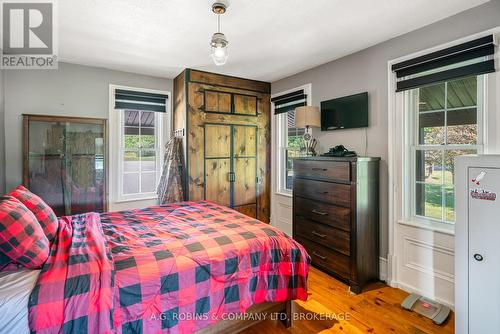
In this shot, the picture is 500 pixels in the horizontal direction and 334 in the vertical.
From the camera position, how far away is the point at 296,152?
13.6 ft

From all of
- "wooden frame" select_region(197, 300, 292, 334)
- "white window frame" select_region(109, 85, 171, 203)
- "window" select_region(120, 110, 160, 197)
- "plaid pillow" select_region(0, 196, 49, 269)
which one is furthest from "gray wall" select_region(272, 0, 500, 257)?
"plaid pillow" select_region(0, 196, 49, 269)

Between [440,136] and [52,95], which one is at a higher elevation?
[52,95]

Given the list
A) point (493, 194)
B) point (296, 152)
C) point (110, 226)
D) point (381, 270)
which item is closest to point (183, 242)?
point (110, 226)

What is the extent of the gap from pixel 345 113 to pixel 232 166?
187 centimetres

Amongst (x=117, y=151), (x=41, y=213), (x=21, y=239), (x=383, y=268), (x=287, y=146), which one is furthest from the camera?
(x=287, y=146)

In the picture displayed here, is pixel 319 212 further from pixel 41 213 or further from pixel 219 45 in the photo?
pixel 41 213

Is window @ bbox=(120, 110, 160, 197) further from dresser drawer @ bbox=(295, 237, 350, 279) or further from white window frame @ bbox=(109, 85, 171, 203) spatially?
dresser drawer @ bbox=(295, 237, 350, 279)

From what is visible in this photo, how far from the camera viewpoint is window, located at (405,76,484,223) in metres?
2.25

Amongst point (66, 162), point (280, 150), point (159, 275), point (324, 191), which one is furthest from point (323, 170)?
point (66, 162)

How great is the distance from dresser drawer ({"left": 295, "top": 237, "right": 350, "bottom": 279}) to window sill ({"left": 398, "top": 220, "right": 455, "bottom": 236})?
70 cm

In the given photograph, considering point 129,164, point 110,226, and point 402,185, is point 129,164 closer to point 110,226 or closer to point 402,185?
point 110,226

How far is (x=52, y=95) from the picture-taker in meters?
3.32

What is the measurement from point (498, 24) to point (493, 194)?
138 centimetres

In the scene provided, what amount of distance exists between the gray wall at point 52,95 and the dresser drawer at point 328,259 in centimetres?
329
